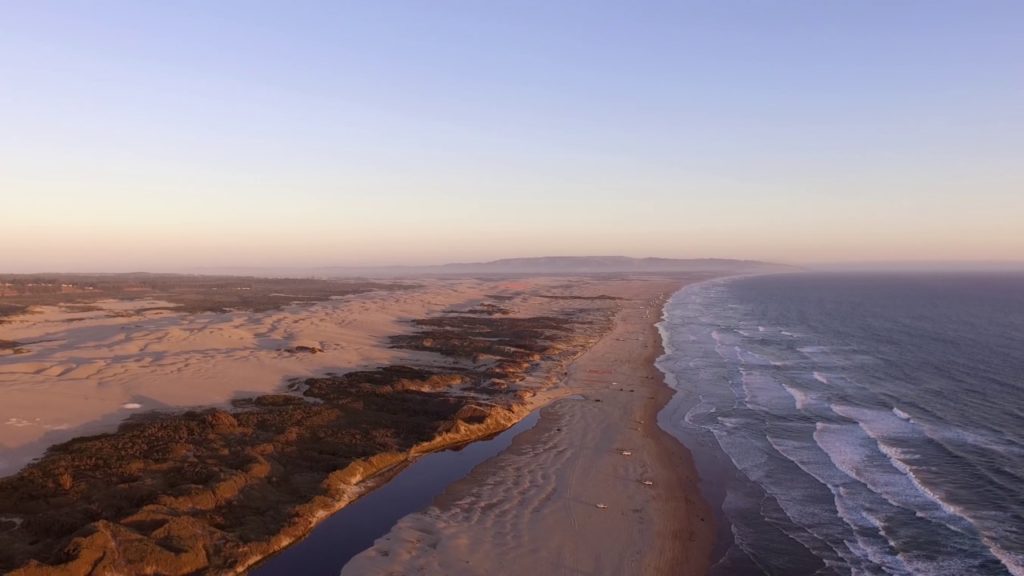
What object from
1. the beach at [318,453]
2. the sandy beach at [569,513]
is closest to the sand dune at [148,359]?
the beach at [318,453]

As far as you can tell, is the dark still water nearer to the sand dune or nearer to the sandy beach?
the sandy beach

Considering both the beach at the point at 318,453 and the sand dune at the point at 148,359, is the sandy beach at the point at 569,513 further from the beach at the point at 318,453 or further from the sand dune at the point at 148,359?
the sand dune at the point at 148,359

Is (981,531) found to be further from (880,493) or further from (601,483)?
(601,483)

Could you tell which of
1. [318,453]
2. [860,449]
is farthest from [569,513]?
[860,449]

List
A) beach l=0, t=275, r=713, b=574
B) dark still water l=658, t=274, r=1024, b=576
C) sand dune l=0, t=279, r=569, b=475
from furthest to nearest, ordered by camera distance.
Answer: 1. sand dune l=0, t=279, r=569, b=475
2. dark still water l=658, t=274, r=1024, b=576
3. beach l=0, t=275, r=713, b=574

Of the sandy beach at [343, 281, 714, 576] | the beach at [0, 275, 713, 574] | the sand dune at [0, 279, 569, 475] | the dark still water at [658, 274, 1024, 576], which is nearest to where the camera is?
the beach at [0, 275, 713, 574]

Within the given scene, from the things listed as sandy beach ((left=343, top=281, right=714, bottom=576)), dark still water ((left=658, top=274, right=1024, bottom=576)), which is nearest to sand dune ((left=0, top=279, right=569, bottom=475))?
sandy beach ((left=343, top=281, right=714, bottom=576))

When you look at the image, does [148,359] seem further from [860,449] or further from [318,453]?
[860,449]
